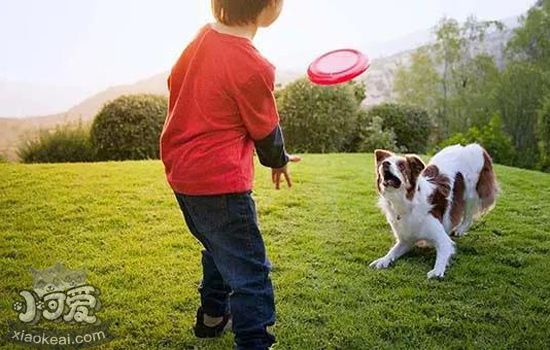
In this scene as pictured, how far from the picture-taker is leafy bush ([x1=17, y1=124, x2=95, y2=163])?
24.5 feet

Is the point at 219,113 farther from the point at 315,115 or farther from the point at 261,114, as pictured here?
the point at 315,115

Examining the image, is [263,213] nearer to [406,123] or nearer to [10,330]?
[10,330]

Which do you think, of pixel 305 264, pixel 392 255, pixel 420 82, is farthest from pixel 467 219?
pixel 420 82

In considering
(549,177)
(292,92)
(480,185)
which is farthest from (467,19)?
(480,185)

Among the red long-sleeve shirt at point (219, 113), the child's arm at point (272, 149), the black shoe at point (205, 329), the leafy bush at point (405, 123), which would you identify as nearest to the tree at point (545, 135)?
the leafy bush at point (405, 123)

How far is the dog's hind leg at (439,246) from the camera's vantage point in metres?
3.16

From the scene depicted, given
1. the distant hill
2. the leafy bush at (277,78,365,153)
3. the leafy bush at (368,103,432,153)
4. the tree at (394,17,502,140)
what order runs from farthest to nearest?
the tree at (394,17,502,140), the leafy bush at (368,103,432,153), the leafy bush at (277,78,365,153), the distant hill

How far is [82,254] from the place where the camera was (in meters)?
3.36

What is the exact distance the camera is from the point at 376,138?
887cm

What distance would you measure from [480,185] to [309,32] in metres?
3.94

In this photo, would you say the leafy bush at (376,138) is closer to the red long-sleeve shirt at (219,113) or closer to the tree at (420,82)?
the tree at (420,82)

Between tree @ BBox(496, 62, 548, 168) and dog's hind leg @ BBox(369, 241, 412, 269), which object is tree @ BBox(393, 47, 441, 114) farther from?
dog's hind leg @ BBox(369, 241, 412, 269)

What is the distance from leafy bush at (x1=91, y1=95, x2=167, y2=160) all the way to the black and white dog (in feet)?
14.7

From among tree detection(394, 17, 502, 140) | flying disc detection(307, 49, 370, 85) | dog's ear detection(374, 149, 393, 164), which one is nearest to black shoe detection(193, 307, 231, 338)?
dog's ear detection(374, 149, 393, 164)
